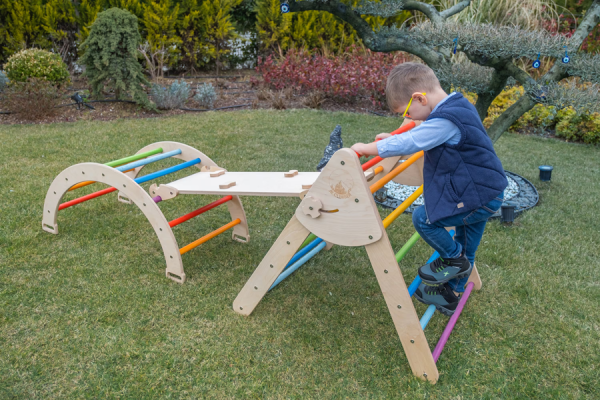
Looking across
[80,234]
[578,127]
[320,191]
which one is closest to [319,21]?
[578,127]

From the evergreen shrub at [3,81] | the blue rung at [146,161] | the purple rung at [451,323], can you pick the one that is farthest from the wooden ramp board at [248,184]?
the evergreen shrub at [3,81]

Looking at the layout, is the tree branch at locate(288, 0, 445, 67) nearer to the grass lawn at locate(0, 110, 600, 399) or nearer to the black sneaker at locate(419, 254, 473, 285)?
the grass lawn at locate(0, 110, 600, 399)

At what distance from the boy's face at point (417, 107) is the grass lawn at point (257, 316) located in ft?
3.99

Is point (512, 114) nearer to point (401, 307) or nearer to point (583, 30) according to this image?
point (583, 30)

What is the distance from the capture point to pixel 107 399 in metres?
1.96

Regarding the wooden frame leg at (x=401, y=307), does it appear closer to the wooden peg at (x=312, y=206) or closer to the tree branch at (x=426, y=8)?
the wooden peg at (x=312, y=206)

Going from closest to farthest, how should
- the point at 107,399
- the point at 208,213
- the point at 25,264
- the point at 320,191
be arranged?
the point at 107,399 → the point at 320,191 → the point at 25,264 → the point at 208,213

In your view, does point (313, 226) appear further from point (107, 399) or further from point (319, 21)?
point (319, 21)

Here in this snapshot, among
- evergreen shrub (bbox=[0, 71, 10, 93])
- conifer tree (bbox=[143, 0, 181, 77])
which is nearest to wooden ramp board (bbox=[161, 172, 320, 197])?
evergreen shrub (bbox=[0, 71, 10, 93])

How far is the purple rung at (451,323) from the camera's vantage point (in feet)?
7.25

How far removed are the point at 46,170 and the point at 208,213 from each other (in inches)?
81.1

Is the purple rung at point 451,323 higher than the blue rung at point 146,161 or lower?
lower

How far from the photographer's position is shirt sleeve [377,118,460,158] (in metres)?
1.94

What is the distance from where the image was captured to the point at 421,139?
197cm
